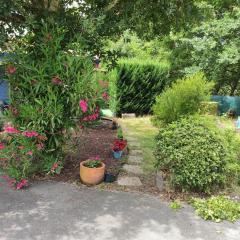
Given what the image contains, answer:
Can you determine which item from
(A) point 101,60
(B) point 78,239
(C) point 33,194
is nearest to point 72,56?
(A) point 101,60

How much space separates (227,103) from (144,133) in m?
6.74

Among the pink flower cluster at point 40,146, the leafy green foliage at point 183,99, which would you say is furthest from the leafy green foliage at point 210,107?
the pink flower cluster at point 40,146

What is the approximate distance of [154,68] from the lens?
13453mm

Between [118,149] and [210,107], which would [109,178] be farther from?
[210,107]

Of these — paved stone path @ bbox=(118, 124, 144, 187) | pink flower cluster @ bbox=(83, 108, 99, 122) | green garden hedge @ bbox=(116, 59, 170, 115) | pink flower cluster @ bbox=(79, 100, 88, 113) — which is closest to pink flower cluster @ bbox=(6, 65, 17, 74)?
pink flower cluster @ bbox=(79, 100, 88, 113)

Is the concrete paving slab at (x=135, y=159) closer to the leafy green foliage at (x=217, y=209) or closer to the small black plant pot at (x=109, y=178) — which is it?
the small black plant pot at (x=109, y=178)

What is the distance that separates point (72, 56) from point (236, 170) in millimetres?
3298

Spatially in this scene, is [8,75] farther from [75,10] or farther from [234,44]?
[234,44]

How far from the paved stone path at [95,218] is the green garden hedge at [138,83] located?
7.99 metres

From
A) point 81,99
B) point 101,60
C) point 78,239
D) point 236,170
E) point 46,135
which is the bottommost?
point 78,239

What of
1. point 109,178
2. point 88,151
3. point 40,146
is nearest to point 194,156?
point 109,178

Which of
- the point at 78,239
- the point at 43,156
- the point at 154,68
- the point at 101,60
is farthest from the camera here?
the point at 154,68

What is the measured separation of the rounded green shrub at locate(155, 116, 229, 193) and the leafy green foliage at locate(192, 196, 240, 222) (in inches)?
11.7

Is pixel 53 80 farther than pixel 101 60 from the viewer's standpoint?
No
